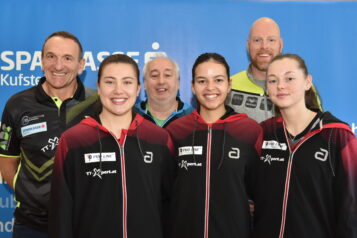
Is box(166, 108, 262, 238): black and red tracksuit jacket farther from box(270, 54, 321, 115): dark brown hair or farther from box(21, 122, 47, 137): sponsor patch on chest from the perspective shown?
box(21, 122, 47, 137): sponsor patch on chest

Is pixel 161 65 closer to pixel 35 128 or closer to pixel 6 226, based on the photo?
pixel 35 128

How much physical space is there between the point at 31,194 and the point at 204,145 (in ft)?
3.94

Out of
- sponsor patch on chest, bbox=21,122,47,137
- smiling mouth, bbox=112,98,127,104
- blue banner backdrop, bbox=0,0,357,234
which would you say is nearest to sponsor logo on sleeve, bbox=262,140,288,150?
smiling mouth, bbox=112,98,127,104

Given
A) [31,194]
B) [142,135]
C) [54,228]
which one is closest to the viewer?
[54,228]

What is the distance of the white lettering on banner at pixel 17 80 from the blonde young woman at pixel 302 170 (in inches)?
94.7

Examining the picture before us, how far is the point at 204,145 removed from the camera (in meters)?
2.24

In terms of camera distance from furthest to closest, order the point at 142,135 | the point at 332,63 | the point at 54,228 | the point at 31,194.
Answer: the point at 332,63, the point at 31,194, the point at 142,135, the point at 54,228

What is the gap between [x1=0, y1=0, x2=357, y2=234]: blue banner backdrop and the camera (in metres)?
3.64

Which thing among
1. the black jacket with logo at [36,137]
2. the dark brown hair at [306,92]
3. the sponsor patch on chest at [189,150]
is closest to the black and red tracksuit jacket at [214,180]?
the sponsor patch on chest at [189,150]

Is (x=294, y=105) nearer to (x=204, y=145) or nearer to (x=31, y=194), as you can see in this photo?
(x=204, y=145)

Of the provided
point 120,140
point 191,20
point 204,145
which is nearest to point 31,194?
point 120,140

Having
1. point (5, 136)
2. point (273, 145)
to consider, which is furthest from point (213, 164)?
point (5, 136)

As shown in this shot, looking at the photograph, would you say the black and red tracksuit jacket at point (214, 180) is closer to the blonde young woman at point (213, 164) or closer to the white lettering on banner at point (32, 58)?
the blonde young woman at point (213, 164)

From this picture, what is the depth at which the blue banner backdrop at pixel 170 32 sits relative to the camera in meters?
3.64
